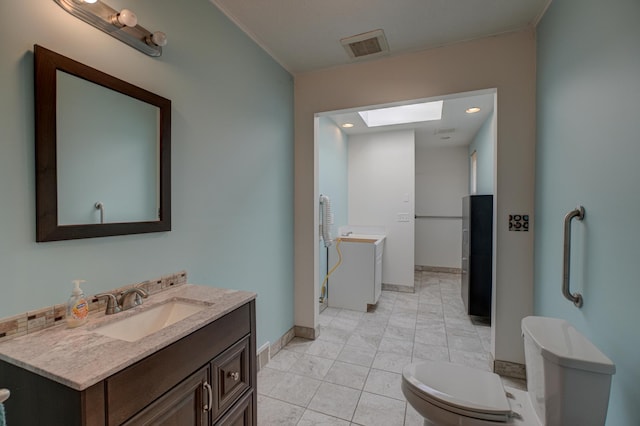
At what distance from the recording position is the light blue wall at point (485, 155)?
3478mm

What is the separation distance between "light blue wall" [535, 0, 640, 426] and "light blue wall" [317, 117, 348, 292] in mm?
2194

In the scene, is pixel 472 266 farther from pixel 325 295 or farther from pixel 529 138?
pixel 325 295

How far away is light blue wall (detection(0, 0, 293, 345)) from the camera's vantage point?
95cm

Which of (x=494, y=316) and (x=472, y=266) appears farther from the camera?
(x=472, y=266)

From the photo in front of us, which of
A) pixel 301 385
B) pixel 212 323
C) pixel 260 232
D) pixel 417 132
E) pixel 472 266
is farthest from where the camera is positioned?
pixel 417 132

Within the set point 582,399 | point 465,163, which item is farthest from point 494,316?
point 465,163

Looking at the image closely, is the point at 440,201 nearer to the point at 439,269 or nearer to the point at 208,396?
the point at 439,269

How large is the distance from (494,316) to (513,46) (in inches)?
80.6

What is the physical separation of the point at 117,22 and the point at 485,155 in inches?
160

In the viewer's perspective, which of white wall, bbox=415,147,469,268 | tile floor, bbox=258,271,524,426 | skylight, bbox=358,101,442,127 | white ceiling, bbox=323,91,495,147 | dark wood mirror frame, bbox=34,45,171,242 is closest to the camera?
dark wood mirror frame, bbox=34,45,171,242

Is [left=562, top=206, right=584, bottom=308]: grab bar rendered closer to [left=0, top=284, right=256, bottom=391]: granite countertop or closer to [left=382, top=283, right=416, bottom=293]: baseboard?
[left=0, top=284, right=256, bottom=391]: granite countertop

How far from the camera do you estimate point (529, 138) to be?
6.80ft

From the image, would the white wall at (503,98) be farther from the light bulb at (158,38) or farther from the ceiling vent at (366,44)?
the light bulb at (158,38)


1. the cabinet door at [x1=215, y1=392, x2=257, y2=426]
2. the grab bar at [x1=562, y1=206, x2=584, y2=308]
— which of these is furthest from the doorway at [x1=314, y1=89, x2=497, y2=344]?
the cabinet door at [x1=215, y1=392, x2=257, y2=426]
